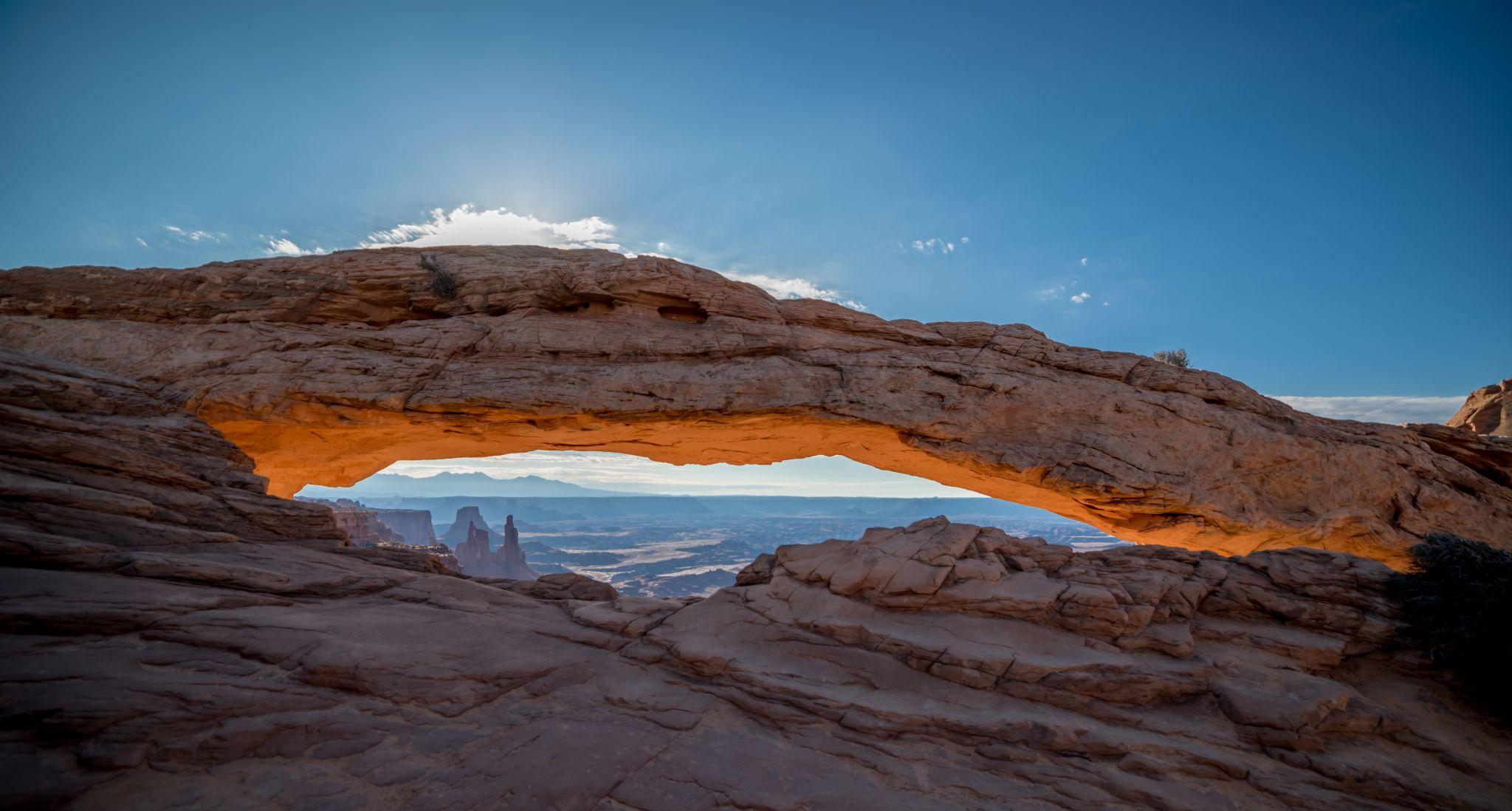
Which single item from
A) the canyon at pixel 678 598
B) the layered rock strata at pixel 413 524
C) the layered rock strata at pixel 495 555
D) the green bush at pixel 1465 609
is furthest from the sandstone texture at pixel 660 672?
the layered rock strata at pixel 413 524

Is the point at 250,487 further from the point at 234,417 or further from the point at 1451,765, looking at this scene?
the point at 1451,765

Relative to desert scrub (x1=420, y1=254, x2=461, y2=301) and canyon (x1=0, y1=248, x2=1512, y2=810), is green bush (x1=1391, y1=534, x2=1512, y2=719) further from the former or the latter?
desert scrub (x1=420, y1=254, x2=461, y2=301)

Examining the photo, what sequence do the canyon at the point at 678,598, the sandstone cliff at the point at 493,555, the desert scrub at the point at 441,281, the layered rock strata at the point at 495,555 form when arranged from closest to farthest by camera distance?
the canyon at the point at 678,598 → the desert scrub at the point at 441,281 → the sandstone cliff at the point at 493,555 → the layered rock strata at the point at 495,555

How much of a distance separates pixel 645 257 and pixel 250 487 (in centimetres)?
1264

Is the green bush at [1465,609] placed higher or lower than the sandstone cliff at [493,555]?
higher

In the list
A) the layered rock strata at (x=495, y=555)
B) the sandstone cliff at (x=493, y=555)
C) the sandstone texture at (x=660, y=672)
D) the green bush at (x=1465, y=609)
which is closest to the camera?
the sandstone texture at (x=660, y=672)

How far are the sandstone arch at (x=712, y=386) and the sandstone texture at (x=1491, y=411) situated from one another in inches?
245

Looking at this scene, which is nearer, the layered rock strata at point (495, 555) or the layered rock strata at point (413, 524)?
the layered rock strata at point (495, 555)

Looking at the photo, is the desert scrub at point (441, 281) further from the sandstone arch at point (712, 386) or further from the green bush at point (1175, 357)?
the green bush at point (1175, 357)

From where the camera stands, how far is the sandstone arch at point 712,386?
15.9 metres

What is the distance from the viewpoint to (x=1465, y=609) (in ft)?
35.7

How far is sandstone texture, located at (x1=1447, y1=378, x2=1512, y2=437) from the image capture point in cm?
2058

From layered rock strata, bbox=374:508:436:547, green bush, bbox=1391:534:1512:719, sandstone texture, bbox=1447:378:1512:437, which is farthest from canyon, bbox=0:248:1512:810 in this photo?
layered rock strata, bbox=374:508:436:547

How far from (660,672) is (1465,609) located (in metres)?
16.6
